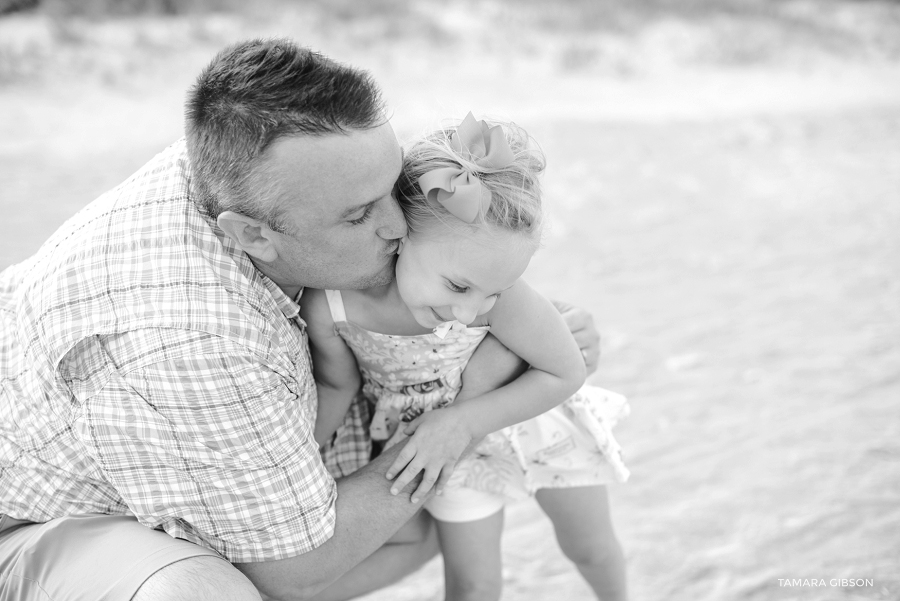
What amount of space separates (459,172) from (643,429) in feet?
7.60

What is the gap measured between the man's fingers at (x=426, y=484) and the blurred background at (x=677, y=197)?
876 millimetres

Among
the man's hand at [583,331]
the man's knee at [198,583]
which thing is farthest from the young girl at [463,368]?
the man's knee at [198,583]

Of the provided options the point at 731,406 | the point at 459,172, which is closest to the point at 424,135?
the point at 459,172

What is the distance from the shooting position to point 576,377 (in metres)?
2.15

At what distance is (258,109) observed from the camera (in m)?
1.76

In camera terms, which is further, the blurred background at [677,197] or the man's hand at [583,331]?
the blurred background at [677,197]

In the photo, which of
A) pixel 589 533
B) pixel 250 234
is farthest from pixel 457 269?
pixel 589 533

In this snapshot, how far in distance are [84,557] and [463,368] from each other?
37.4 inches

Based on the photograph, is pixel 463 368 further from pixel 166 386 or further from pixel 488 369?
pixel 166 386

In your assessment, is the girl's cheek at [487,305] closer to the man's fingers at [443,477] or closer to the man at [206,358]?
the man at [206,358]

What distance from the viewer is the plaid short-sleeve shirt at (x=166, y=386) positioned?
5.77 ft

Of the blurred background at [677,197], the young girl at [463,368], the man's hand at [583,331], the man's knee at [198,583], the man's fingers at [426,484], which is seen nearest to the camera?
the man's knee at [198,583]

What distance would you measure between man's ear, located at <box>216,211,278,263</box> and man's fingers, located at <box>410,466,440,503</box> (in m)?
0.60

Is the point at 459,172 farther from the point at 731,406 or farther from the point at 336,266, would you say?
the point at 731,406
